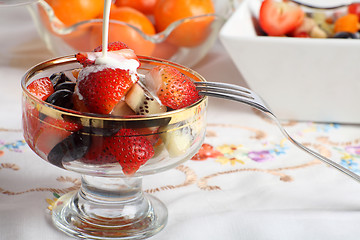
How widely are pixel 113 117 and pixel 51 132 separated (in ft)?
0.22

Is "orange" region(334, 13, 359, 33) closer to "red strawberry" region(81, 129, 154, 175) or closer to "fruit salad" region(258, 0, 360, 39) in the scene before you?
"fruit salad" region(258, 0, 360, 39)

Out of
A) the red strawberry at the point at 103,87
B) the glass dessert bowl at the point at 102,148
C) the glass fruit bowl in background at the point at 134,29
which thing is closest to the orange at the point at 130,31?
the glass fruit bowl in background at the point at 134,29

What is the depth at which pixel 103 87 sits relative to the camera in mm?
506

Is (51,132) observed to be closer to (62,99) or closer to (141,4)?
(62,99)

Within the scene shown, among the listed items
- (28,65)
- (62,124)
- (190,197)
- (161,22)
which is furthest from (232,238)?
(28,65)

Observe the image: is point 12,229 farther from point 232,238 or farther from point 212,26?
point 212,26

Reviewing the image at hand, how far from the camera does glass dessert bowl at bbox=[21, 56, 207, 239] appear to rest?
1.63 feet

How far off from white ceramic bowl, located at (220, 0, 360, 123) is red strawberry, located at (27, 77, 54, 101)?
1.16ft

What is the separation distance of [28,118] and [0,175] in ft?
0.56

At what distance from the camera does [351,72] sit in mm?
836

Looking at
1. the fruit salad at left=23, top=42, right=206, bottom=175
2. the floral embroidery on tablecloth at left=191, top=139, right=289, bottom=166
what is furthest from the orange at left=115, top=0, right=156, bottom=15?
the fruit salad at left=23, top=42, right=206, bottom=175

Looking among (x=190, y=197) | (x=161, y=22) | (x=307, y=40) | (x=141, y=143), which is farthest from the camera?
(x=161, y=22)

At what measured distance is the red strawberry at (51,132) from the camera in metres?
0.50

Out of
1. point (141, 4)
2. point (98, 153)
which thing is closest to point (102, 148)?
point (98, 153)
